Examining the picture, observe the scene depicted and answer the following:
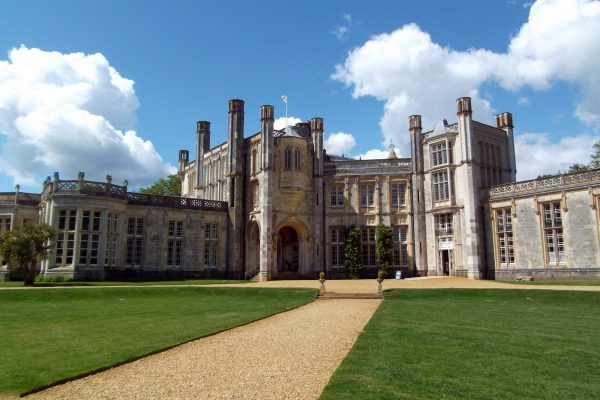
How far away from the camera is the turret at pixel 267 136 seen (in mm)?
39781

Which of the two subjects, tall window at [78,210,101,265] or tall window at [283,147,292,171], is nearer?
A: tall window at [78,210,101,265]

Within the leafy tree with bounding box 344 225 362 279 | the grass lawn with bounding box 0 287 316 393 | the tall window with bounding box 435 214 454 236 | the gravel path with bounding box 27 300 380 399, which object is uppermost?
the tall window with bounding box 435 214 454 236

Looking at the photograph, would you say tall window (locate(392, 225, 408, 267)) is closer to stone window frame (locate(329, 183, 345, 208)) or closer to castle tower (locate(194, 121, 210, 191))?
stone window frame (locate(329, 183, 345, 208))

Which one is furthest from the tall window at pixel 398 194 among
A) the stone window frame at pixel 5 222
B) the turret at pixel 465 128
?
the stone window frame at pixel 5 222

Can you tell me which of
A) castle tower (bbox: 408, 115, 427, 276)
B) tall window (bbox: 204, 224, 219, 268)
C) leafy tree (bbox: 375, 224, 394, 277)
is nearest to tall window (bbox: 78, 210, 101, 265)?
tall window (bbox: 204, 224, 219, 268)

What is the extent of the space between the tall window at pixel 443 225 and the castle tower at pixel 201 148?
24.7 metres

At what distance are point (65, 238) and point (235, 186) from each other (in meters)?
14.5

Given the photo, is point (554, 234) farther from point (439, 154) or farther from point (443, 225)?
point (439, 154)

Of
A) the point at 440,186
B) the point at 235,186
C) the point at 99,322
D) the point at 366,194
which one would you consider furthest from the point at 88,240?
the point at 440,186

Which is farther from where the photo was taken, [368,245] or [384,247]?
[368,245]

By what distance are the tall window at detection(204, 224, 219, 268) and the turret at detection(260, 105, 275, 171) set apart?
24.1 feet

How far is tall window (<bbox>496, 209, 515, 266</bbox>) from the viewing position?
34844 millimetres

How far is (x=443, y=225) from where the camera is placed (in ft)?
129

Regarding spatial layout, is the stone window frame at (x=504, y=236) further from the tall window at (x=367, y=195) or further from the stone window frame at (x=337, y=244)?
the stone window frame at (x=337, y=244)
